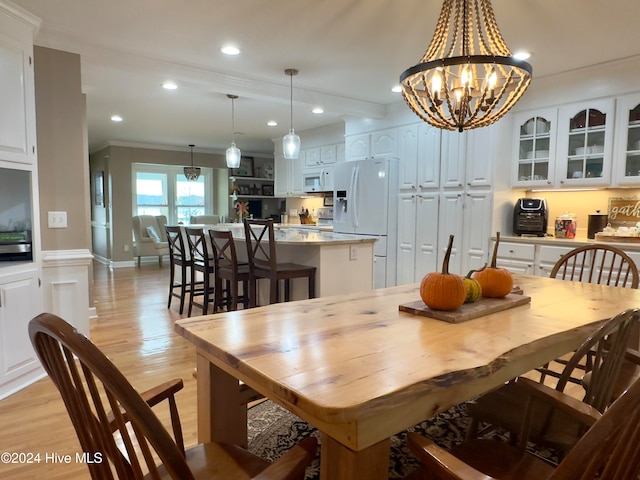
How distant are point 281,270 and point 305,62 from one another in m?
1.83

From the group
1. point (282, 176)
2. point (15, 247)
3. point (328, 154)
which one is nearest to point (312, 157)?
point (328, 154)

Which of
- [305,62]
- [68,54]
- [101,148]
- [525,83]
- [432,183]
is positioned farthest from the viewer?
[101,148]

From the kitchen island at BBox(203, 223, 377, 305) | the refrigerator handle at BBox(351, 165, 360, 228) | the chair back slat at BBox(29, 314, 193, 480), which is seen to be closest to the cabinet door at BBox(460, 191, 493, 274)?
the kitchen island at BBox(203, 223, 377, 305)

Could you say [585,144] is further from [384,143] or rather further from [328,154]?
[328,154]

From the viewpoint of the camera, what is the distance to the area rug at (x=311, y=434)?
1915 mm

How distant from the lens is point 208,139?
7727 millimetres

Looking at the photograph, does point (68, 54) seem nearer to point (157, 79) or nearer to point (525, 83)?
point (157, 79)

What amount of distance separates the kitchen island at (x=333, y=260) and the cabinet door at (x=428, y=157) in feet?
5.23

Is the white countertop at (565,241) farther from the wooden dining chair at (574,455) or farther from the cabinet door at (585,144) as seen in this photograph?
the wooden dining chair at (574,455)

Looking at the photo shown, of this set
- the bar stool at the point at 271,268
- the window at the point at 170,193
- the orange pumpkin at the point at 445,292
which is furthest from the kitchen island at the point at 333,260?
the window at the point at 170,193

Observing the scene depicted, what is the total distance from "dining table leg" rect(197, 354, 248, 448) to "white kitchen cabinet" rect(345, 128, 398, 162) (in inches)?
171

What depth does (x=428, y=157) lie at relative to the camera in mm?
4879

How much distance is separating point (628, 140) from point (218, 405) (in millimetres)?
3920

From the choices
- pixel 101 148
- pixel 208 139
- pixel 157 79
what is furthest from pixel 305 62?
pixel 101 148
